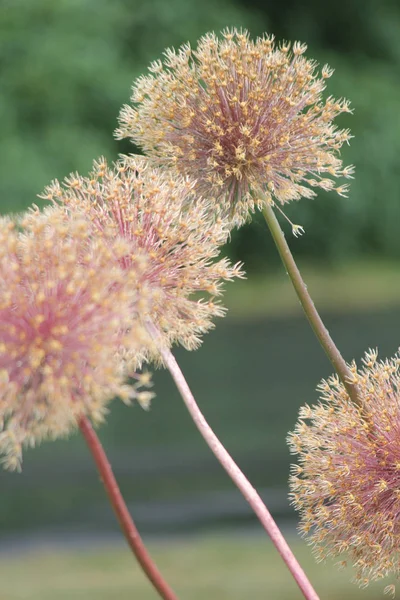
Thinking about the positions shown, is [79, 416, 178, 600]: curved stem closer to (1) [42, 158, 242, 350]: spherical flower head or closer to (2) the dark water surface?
(1) [42, 158, 242, 350]: spherical flower head

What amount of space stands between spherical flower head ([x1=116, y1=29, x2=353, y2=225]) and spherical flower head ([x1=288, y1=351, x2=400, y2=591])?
25cm

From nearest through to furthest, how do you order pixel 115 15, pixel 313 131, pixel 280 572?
pixel 313 131
pixel 280 572
pixel 115 15

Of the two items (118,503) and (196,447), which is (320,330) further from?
(196,447)

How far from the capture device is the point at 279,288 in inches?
323

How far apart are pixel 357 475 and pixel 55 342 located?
0.40 metres

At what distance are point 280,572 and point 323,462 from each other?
2.90m

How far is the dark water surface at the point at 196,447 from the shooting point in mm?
4438

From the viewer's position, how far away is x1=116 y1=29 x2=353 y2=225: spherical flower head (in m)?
1.10

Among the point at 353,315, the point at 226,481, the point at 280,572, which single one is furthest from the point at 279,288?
the point at 280,572

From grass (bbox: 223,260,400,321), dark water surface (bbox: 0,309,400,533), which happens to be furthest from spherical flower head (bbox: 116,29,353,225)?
grass (bbox: 223,260,400,321)

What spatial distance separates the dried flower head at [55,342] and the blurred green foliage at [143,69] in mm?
6590

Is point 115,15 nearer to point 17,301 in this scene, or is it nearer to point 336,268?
point 336,268

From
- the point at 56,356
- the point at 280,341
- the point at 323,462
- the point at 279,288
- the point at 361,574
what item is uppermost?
the point at 279,288

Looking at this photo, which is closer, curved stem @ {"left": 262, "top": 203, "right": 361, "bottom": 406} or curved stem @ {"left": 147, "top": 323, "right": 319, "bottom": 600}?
curved stem @ {"left": 147, "top": 323, "right": 319, "bottom": 600}
